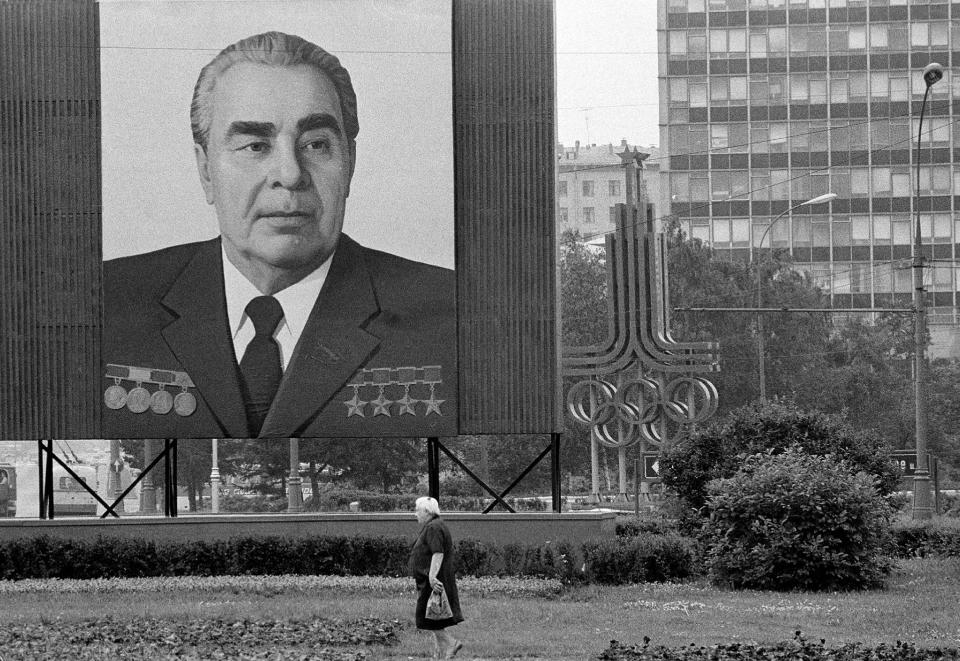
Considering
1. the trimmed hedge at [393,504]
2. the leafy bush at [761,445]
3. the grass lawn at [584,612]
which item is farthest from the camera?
the trimmed hedge at [393,504]

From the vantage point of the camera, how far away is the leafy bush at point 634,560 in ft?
72.7

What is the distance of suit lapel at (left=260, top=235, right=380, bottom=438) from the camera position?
78.9 ft

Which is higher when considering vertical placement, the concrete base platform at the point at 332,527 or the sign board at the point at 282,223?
the sign board at the point at 282,223

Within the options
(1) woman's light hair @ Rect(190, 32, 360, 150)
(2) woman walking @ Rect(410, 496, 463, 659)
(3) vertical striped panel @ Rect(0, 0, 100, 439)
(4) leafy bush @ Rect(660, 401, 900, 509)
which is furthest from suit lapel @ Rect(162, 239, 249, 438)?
(2) woman walking @ Rect(410, 496, 463, 659)

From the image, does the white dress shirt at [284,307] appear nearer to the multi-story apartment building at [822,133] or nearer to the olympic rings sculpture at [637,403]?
the olympic rings sculpture at [637,403]

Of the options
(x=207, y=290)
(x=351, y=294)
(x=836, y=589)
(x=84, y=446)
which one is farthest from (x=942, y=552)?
(x=84, y=446)

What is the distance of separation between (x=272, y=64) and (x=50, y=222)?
4573 mm

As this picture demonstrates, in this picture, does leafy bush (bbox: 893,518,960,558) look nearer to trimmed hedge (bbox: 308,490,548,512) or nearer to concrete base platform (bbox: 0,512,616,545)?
concrete base platform (bbox: 0,512,616,545)

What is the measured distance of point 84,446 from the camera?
63.9 meters

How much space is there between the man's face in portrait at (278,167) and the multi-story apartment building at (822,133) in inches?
2471

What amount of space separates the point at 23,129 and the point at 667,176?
218 feet

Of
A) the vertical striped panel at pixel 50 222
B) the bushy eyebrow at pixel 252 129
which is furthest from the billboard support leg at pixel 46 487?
the bushy eyebrow at pixel 252 129

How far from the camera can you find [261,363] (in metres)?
24.1

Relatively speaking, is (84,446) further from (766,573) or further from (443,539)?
(443,539)
